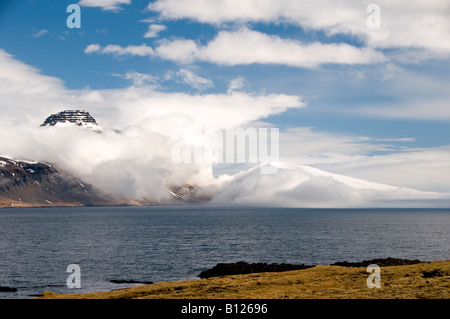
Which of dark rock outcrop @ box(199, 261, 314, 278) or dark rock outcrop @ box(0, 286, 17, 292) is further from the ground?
Answer: dark rock outcrop @ box(199, 261, 314, 278)

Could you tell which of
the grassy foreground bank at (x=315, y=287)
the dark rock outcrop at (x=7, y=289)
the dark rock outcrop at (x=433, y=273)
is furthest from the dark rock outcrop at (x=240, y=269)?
the dark rock outcrop at (x=433, y=273)

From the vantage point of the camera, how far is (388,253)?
125 metres

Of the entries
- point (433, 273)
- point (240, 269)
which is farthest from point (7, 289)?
point (433, 273)

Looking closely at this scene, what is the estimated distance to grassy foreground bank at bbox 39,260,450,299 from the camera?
143ft

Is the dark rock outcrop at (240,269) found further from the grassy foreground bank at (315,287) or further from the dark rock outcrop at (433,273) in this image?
the dark rock outcrop at (433,273)

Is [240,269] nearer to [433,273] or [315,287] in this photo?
[315,287]

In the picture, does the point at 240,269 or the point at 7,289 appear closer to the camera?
the point at 7,289

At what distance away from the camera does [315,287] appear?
5234 centimetres

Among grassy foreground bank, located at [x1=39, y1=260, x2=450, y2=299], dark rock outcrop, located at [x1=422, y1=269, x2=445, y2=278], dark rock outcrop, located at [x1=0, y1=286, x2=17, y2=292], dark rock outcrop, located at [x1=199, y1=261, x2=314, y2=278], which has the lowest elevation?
dark rock outcrop, located at [x1=0, y1=286, x2=17, y2=292]

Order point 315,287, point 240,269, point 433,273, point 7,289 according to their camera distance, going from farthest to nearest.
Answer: point 240,269 < point 7,289 < point 433,273 < point 315,287

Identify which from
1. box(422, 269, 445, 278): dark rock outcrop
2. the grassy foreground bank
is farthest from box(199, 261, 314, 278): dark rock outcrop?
box(422, 269, 445, 278): dark rock outcrop

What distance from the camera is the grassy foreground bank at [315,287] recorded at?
1721 inches

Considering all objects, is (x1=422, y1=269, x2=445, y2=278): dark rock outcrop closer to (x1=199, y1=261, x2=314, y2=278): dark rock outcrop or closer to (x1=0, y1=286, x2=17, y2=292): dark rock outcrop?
(x1=199, y1=261, x2=314, y2=278): dark rock outcrop
